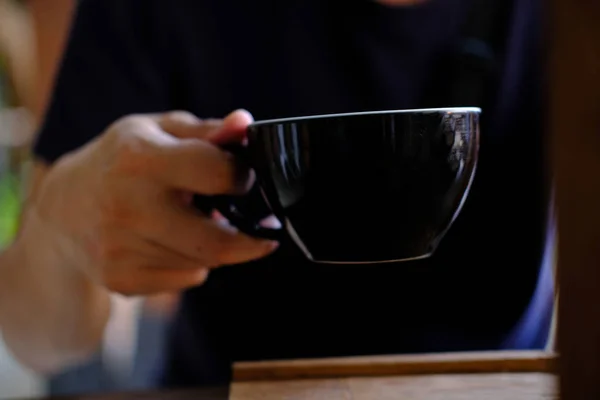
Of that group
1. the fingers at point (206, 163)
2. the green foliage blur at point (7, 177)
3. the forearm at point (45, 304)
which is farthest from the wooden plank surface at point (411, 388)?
the green foliage blur at point (7, 177)

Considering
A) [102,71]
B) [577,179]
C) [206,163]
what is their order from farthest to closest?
1. [102,71]
2. [206,163]
3. [577,179]

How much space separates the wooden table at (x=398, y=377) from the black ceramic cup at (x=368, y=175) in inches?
3.4

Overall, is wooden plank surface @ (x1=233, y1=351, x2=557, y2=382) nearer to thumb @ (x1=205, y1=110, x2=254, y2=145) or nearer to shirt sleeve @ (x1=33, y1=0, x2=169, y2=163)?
thumb @ (x1=205, y1=110, x2=254, y2=145)

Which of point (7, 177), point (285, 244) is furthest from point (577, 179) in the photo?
point (7, 177)

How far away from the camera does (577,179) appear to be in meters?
0.23

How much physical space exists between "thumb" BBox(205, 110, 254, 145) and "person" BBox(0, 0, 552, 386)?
5.6 inches

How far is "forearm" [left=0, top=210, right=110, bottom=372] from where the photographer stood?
0.57 m

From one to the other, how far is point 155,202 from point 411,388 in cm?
19

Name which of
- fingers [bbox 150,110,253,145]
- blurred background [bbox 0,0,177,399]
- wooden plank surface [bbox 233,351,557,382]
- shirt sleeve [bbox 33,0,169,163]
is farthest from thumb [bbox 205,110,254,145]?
blurred background [bbox 0,0,177,399]

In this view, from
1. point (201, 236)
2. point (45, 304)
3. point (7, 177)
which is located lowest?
point (7, 177)

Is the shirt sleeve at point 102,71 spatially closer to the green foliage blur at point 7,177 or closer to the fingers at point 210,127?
the fingers at point 210,127

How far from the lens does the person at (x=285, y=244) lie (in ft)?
2.01

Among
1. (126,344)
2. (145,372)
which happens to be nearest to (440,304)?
(145,372)

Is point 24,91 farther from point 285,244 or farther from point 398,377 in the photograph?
point 398,377
